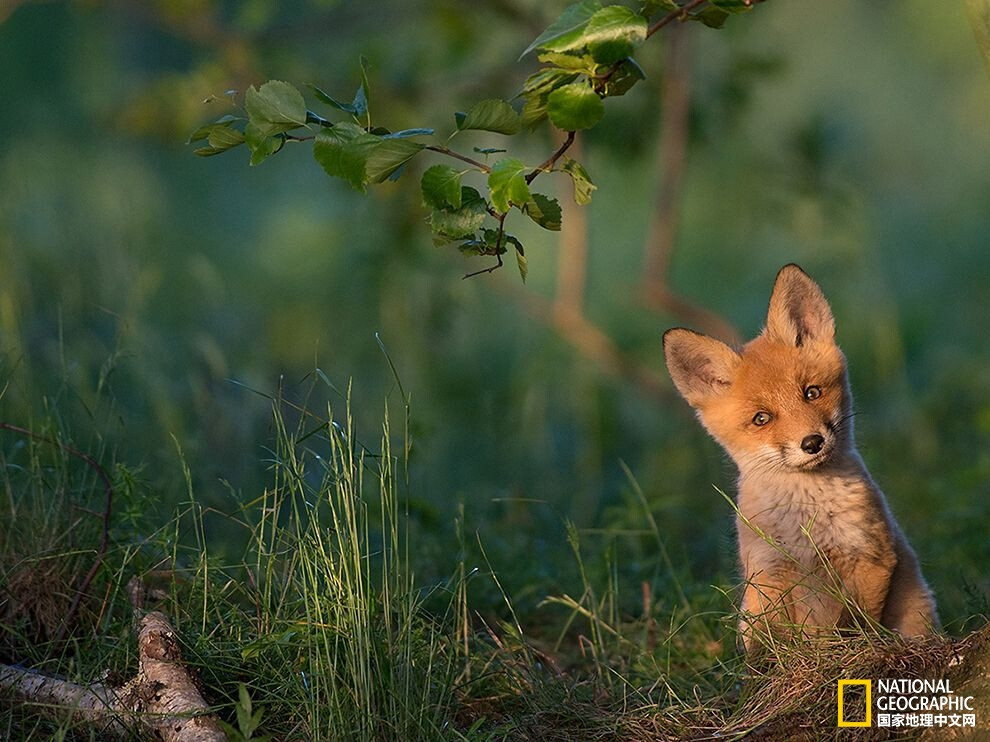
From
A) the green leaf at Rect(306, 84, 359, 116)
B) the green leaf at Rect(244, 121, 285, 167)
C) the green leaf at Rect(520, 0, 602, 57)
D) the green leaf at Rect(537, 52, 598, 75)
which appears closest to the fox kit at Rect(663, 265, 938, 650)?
the green leaf at Rect(537, 52, 598, 75)

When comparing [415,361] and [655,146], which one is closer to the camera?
[415,361]

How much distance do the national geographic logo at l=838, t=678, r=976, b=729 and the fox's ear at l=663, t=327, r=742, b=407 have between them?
126 centimetres

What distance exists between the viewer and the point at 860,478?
3.60 metres

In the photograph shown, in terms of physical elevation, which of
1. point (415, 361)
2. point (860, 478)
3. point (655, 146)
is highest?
point (655, 146)

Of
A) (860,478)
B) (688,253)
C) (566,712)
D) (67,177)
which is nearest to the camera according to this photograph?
(566,712)

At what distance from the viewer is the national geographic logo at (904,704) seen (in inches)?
108

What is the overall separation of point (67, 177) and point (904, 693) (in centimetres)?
757

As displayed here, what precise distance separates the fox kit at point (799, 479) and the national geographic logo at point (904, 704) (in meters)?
0.26

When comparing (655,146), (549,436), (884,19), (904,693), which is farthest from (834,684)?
(884,19)

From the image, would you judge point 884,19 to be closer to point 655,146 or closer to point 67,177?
point 655,146

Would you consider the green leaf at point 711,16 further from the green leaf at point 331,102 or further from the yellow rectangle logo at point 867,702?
the yellow rectangle logo at point 867,702

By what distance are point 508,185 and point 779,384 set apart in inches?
52.9

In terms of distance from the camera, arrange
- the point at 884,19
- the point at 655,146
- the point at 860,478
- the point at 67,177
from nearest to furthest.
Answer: the point at 860,478
the point at 655,146
the point at 67,177
the point at 884,19

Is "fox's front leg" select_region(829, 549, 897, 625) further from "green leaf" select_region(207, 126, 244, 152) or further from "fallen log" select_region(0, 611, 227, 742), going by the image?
"green leaf" select_region(207, 126, 244, 152)
